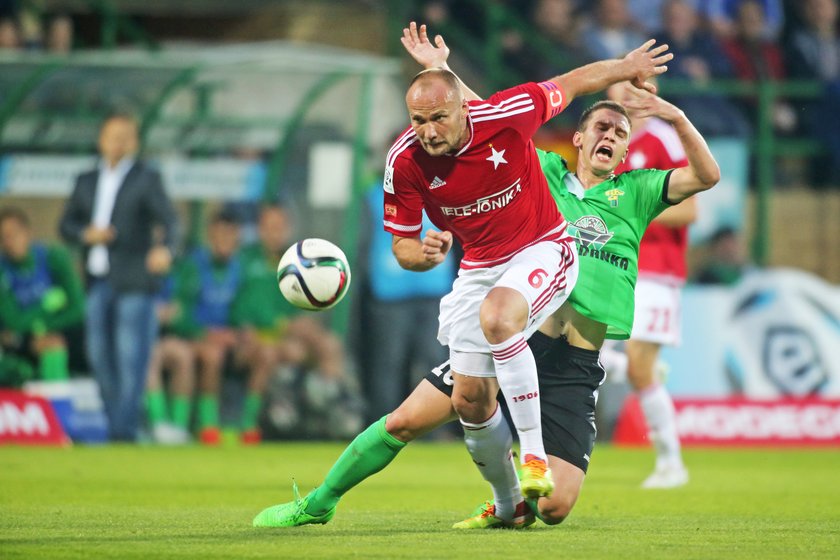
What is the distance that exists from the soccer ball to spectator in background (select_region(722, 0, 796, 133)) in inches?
411

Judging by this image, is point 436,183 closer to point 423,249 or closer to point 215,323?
point 423,249

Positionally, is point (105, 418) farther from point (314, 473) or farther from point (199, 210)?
point (314, 473)

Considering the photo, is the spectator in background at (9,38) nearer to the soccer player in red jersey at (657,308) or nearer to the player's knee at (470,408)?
the soccer player in red jersey at (657,308)

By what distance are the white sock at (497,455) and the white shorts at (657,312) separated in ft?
10.0

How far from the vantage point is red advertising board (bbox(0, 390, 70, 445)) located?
13.7 meters

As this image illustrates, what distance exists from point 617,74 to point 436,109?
0.93 m

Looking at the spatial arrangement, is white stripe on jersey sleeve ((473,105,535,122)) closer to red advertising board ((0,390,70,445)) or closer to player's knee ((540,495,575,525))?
player's knee ((540,495,575,525))

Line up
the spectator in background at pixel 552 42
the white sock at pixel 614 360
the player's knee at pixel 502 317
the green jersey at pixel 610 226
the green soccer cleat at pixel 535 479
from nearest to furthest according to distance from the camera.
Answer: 1. the green soccer cleat at pixel 535 479
2. the player's knee at pixel 502 317
3. the green jersey at pixel 610 226
4. the white sock at pixel 614 360
5. the spectator in background at pixel 552 42

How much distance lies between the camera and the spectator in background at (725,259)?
15.2m

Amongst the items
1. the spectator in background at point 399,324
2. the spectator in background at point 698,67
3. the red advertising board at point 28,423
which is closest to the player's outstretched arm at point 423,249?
the spectator in background at point 399,324

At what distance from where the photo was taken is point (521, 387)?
6668mm

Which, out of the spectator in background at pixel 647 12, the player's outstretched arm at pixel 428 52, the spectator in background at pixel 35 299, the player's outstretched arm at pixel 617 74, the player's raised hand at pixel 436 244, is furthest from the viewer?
the spectator in background at pixel 647 12

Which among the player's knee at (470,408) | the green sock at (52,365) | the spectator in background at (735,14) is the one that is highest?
the spectator in background at (735,14)

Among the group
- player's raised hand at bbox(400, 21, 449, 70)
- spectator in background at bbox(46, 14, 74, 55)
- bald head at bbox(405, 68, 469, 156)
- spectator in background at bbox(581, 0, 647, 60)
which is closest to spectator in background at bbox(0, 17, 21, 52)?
spectator in background at bbox(46, 14, 74, 55)
